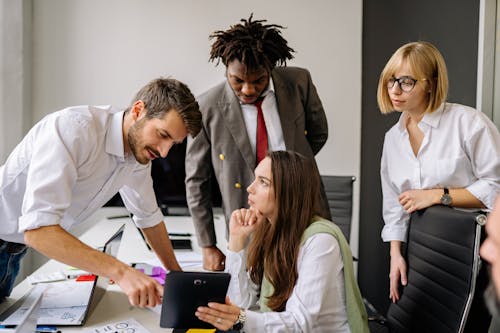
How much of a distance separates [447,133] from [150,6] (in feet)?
8.83

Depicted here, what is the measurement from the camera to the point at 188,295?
1323 millimetres

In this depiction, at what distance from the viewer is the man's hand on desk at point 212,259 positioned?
202 cm

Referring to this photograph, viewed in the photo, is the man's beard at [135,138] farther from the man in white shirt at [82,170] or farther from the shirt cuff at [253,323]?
the shirt cuff at [253,323]

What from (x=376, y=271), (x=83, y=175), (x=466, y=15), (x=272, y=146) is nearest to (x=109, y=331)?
(x=83, y=175)

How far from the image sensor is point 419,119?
1.86 metres

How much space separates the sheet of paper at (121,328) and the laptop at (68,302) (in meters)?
0.06

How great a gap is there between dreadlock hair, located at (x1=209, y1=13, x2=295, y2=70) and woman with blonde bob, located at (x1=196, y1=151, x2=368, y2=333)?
0.41 m

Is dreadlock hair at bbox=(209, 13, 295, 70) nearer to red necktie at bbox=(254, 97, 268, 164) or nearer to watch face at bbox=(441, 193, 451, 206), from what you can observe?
red necktie at bbox=(254, 97, 268, 164)

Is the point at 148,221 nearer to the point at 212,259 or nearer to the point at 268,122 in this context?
the point at 212,259

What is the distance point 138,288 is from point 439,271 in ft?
2.72

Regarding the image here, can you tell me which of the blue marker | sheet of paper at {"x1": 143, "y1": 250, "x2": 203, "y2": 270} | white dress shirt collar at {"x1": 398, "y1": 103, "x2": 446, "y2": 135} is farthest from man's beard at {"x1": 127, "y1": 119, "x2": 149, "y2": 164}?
white dress shirt collar at {"x1": 398, "y1": 103, "x2": 446, "y2": 135}

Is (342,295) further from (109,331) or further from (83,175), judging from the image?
(83,175)

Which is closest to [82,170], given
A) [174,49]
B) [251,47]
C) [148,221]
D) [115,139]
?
[115,139]

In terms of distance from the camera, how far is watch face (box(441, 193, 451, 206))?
1703mm
